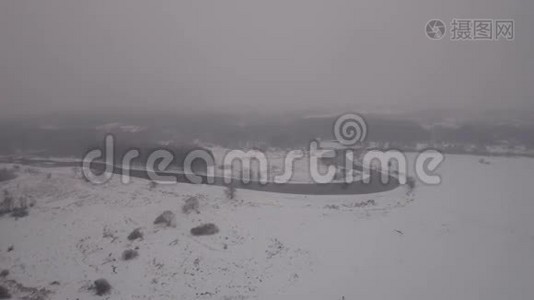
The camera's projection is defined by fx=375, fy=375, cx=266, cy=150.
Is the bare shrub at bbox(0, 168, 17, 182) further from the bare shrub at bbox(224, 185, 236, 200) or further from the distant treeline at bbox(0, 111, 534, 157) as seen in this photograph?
the bare shrub at bbox(224, 185, 236, 200)

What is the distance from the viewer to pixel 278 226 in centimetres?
2089

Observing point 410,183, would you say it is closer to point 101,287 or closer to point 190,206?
point 190,206

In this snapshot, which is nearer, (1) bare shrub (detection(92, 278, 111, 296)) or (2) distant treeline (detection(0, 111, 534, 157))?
(1) bare shrub (detection(92, 278, 111, 296))

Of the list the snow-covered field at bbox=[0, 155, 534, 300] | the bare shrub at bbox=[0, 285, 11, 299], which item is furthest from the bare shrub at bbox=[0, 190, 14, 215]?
the bare shrub at bbox=[0, 285, 11, 299]

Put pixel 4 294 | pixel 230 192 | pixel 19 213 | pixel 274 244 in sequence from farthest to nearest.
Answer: pixel 230 192 → pixel 19 213 → pixel 274 244 → pixel 4 294

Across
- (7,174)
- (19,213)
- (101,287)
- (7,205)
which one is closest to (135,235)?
(101,287)

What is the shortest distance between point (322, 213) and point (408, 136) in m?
30.5

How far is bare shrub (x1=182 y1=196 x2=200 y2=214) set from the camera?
22.5 meters

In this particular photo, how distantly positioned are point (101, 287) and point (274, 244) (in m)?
7.99

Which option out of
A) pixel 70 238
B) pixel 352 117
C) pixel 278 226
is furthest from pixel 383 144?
pixel 70 238

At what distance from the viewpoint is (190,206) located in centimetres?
2280

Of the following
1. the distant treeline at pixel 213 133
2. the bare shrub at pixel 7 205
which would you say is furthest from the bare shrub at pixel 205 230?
the distant treeline at pixel 213 133

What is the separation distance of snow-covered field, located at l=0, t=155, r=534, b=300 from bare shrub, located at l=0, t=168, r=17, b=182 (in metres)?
2.96

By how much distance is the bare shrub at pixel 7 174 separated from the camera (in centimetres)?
2923
